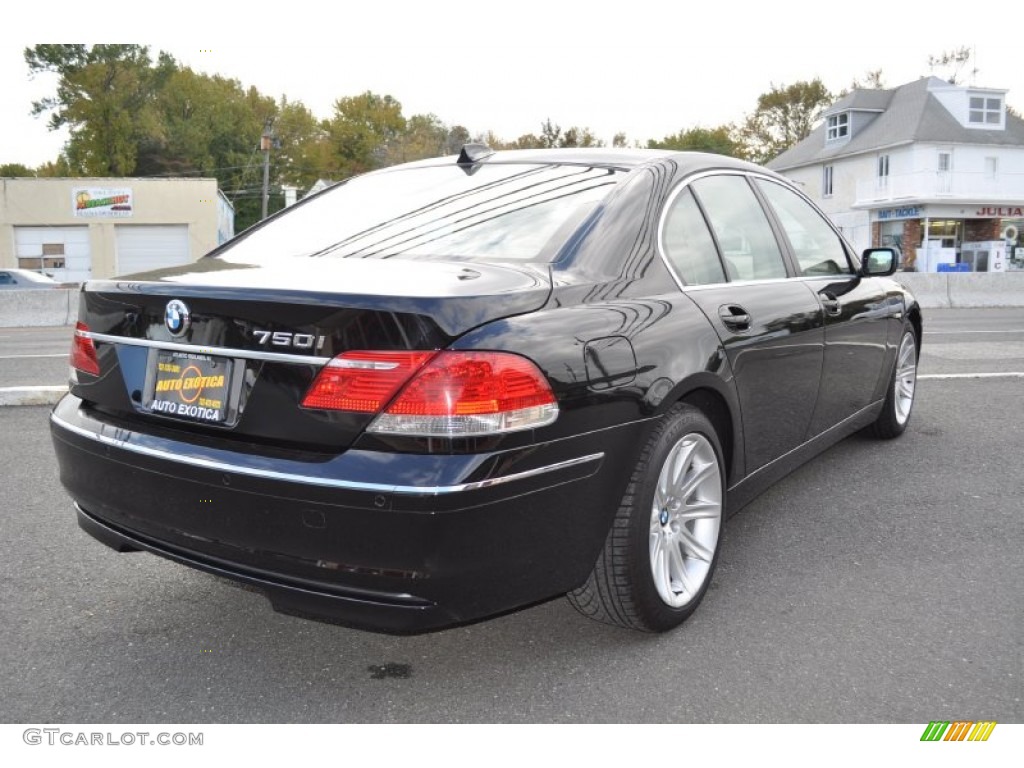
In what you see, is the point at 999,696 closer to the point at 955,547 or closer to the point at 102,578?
the point at 955,547

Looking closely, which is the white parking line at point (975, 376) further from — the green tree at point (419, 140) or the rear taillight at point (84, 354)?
the green tree at point (419, 140)

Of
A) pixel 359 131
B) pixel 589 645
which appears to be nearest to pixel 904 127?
pixel 589 645

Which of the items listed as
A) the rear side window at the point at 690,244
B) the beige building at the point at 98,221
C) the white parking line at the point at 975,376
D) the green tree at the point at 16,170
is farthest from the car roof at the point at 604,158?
the green tree at the point at 16,170

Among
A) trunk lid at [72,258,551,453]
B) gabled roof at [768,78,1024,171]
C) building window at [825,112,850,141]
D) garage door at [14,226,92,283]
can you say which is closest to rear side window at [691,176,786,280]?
trunk lid at [72,258,551,453]

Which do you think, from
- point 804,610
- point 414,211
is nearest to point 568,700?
point 804,610

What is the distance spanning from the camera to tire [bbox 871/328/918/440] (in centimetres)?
522

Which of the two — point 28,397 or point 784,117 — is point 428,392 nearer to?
point 28,397

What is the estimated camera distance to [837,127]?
47.3 metres

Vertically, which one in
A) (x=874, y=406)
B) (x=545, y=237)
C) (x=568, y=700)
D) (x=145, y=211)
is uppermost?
(x=145, y=211)

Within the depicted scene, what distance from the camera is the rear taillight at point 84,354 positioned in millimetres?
2807

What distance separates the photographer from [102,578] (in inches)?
135

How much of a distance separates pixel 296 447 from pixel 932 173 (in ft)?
147

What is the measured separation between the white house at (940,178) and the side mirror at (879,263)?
3984 centimetres

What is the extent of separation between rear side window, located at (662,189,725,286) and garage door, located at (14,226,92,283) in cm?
4313
